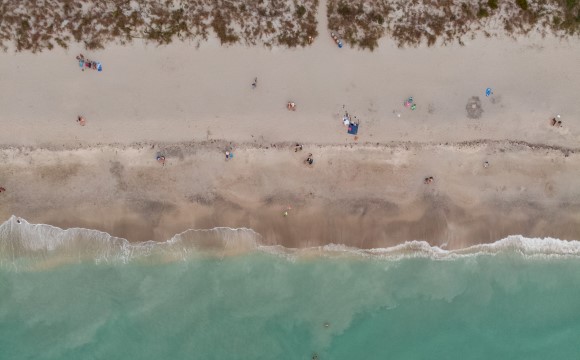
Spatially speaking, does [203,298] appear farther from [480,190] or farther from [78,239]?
[480,190]

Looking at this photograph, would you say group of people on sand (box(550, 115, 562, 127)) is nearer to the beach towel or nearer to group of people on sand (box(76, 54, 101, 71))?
the beach towel

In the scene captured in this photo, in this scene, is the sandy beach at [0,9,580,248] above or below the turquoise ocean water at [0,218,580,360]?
above

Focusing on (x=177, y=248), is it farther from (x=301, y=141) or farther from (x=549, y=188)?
(x=549, y=188)

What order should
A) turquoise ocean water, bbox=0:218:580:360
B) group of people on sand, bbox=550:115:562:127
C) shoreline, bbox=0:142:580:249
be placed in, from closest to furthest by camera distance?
shoreline, bbox=0:142:580:249 → turquoise ocean water, bbox=0:218:580:360 → group of people on sand, bbox=550:115:562:127

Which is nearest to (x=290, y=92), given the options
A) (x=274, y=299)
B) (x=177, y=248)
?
(x=177, y=248)

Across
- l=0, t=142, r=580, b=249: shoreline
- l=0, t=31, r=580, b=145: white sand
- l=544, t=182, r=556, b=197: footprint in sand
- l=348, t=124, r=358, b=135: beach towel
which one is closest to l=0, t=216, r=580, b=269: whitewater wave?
l=0, t=142, r=580, b=249: shoreline

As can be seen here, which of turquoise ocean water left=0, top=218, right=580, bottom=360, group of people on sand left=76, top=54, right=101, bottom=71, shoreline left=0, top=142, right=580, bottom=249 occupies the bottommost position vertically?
turquoise ocean water left=0, top=218, right=580, bottom=360

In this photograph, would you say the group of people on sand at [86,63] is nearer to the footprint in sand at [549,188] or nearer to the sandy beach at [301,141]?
the sandy beach at [301,141]
